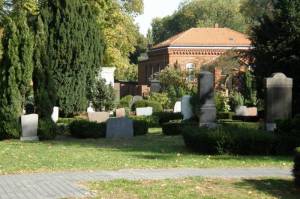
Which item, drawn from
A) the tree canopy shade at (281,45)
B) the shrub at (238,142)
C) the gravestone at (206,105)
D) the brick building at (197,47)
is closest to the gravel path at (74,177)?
the shrub at (238,142)

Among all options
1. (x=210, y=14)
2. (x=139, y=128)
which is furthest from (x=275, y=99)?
(x=210, y=14)

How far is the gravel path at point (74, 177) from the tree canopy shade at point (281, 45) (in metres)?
13.5

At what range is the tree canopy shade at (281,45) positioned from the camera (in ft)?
87.4

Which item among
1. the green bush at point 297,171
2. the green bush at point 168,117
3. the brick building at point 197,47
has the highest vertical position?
the brick building at point 197,47

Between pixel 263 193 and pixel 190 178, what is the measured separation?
214 cm

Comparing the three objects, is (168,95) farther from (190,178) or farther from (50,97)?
(190,178)

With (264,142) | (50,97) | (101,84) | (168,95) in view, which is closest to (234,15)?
(168,95)

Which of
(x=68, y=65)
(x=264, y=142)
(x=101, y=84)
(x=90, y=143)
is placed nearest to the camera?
(x=264, y=142)

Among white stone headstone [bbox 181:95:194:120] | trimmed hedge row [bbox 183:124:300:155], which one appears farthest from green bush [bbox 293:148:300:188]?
white stone headstone [bbox 181:95:194:120]

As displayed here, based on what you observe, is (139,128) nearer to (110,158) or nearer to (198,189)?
(110,158)

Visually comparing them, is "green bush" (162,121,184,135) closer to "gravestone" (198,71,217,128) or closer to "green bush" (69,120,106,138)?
"gravestone" (198,71,217,128)

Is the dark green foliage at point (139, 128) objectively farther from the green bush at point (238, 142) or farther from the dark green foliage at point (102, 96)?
the dark green foliage at point (102, 96)

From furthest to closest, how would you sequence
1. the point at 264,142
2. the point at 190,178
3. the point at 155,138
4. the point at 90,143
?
the point at 155,138 → the point at 90,143 → the point at 264,142 → the point at 190,178

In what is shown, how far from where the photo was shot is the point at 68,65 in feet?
120
